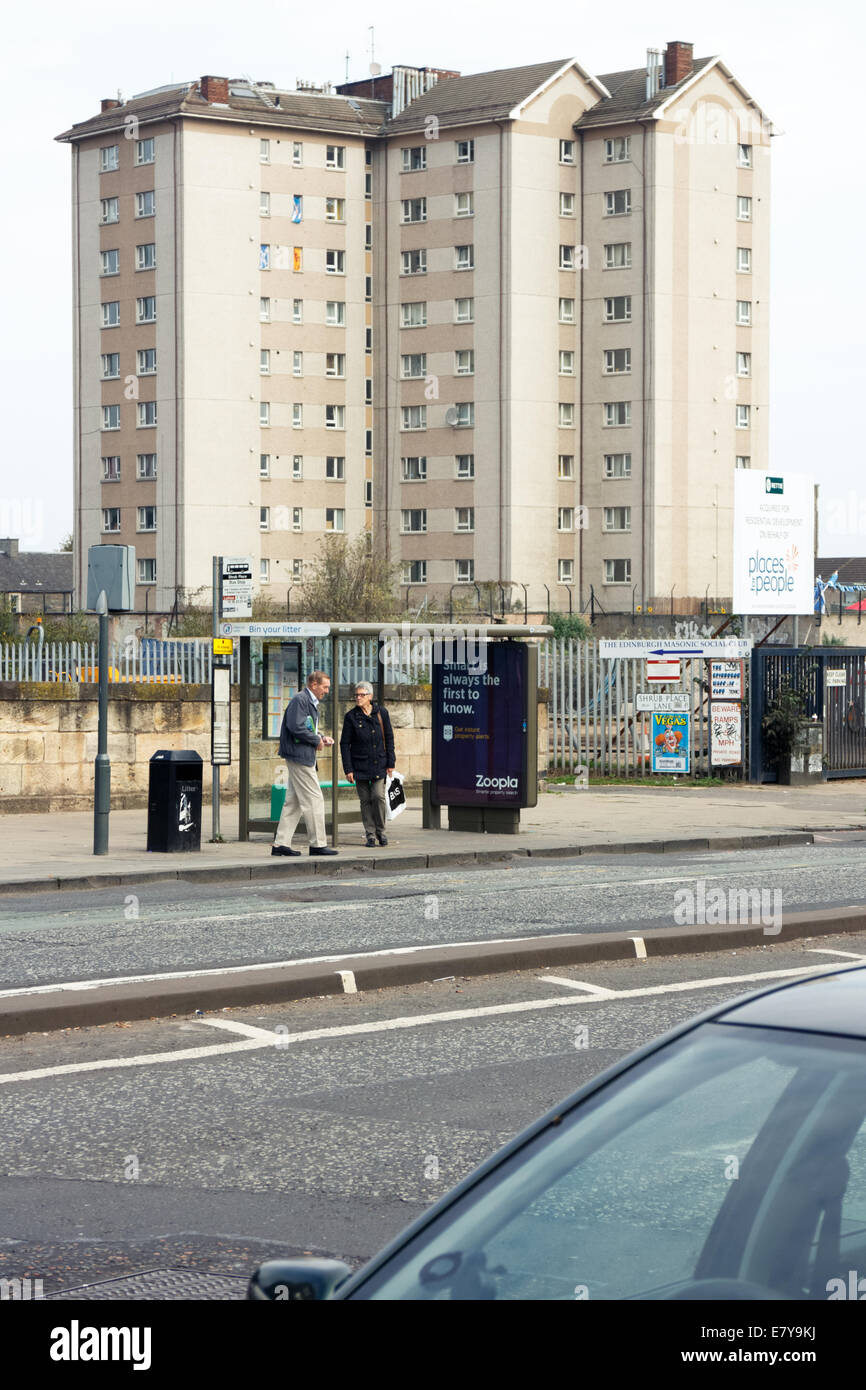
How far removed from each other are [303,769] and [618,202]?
67.3m

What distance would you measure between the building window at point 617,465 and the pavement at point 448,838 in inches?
2126

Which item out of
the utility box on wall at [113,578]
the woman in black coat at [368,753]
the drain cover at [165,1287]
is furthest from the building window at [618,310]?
the drain cover at [165,1287]

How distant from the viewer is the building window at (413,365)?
273 feet

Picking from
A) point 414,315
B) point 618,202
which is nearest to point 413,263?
point 414,315

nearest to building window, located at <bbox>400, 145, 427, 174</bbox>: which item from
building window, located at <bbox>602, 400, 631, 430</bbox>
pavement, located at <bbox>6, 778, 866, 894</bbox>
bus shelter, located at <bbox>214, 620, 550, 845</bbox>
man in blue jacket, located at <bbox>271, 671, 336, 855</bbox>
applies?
building window, located at <bbox>602, 400, 631, 430</bbox>

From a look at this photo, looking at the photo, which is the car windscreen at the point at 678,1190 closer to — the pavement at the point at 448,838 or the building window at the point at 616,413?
the pavement at the point at 448,838

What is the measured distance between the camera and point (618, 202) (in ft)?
266

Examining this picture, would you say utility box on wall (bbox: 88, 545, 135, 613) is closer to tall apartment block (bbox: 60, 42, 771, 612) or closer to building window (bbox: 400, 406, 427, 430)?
tall apartment block (bbox: 60, 42, 771, 612)

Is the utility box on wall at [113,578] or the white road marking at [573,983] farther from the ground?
the utility box on wall at [113,578]

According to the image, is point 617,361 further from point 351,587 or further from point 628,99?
point 351,587

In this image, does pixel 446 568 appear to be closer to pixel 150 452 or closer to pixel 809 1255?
pixel 150 452

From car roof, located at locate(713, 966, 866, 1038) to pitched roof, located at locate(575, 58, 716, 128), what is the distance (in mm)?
80974

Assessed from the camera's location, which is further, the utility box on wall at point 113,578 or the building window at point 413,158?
the building window at point 413,158
